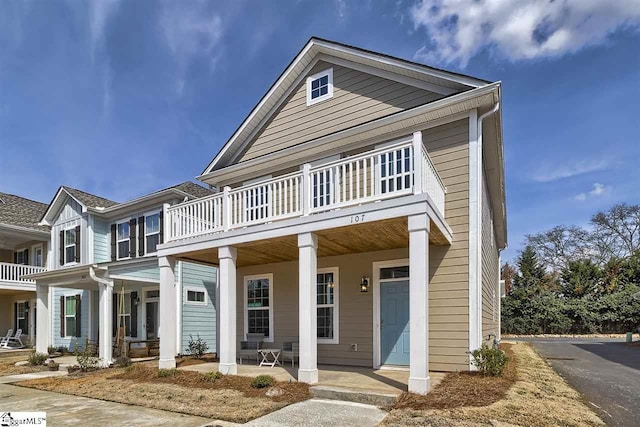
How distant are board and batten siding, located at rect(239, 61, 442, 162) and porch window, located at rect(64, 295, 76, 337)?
1081cm

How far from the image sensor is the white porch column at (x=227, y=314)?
29.1 ft

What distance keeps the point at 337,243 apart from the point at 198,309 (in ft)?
26.2

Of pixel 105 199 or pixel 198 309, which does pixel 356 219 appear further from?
pixel 105 199

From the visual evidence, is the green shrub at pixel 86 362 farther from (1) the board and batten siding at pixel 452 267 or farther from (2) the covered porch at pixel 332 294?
(1) the board and batten siding at pixel 452 267

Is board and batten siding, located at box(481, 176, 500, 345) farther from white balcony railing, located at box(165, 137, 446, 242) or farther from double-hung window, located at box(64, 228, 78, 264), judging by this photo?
double-hung window, located at box(64, 228, 78, 264)

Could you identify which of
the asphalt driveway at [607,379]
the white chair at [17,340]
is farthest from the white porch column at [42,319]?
the asphalt driveway at [607,379]

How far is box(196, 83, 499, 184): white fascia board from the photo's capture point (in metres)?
8.57

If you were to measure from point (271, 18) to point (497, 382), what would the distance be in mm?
11918

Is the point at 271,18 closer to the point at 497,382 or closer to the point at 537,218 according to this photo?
the point at 497,382

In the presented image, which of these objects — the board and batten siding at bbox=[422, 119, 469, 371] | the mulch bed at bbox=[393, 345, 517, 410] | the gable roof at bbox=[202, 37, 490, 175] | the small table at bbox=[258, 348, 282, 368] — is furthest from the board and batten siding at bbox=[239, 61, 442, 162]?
the mulch bed at bbox=[393, 345, 517, 410]

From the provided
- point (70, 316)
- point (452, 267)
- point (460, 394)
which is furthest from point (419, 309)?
point (70, 316)

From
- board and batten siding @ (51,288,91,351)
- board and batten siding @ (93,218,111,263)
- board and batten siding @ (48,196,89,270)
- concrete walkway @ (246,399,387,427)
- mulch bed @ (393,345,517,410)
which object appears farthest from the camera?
board and batten siding @ (48,196,89,270)

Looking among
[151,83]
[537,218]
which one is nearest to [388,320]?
[151,83]

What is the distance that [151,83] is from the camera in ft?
59.5
